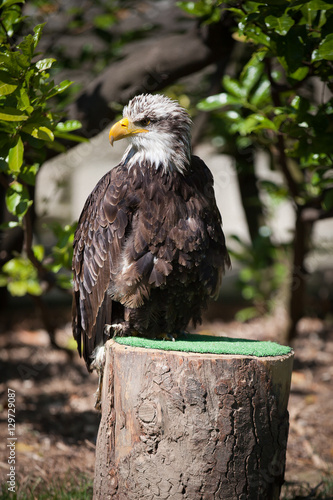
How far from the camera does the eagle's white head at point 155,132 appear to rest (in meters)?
2.62

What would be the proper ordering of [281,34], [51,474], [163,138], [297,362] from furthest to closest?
[297,362], [51,474], [163,138], [281,34]

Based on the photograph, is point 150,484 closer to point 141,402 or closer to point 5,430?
point 141,402

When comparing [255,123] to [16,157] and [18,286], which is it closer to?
[16,157]

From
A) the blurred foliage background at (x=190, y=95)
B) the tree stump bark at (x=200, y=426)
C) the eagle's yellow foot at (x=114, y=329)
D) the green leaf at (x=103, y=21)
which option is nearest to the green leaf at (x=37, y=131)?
the blurred foliage background at (x=190, y=95)

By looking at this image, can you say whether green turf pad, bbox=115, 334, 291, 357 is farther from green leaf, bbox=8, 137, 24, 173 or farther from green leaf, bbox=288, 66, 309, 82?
green leaf, bbox=288, 66, 309, 82

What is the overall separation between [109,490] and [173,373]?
2.04 ft

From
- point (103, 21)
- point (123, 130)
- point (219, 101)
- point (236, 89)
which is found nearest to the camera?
point (123, 130)

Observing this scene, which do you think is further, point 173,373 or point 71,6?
point 71,6

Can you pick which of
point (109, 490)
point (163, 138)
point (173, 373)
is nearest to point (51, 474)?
point (109, 490)

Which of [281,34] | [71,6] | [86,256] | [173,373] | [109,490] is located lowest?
[109,490]

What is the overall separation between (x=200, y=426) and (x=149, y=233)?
3.01 feet

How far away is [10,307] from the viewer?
7113mm

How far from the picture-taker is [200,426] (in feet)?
7.03

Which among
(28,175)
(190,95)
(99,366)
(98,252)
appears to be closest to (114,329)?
(99,366)
